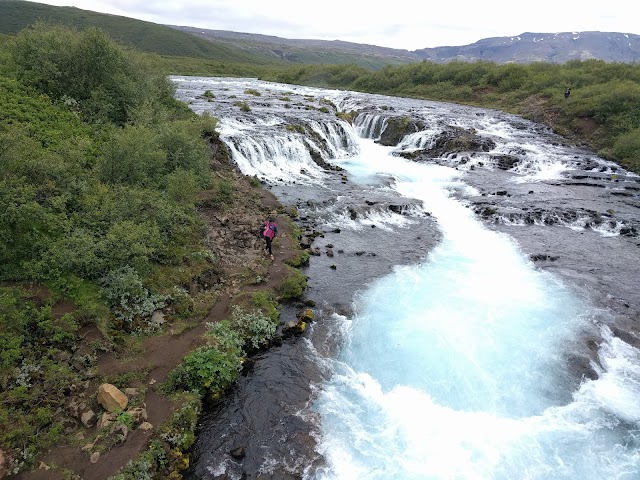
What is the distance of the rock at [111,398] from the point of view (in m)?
10.2

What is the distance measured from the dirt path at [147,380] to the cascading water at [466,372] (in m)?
2.11

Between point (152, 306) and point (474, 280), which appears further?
point (474, 280)

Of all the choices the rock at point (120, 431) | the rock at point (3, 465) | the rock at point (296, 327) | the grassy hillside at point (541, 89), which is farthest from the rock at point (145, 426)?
the grassy hillside at point (541, 89)

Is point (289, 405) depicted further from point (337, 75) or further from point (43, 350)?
point (337, 75)

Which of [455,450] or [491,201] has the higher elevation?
[491,201]

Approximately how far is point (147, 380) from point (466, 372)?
1044 centimetres

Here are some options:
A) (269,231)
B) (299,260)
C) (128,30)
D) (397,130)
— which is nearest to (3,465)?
(269,231)

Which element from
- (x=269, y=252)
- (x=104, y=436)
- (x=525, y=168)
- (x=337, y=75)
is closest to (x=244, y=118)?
(x=269, y=252)

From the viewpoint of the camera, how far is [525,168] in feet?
122

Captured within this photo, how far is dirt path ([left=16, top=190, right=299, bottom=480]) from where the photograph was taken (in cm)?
887

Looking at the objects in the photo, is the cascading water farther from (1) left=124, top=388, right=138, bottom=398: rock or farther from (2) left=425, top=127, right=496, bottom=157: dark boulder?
(2) left=425, top=127, right=496, bottom=157: dark boulder

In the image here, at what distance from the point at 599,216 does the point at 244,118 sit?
104ft

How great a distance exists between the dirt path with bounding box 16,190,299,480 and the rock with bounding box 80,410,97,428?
0.51 ft

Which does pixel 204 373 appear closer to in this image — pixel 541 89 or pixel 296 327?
pixel 296 327
